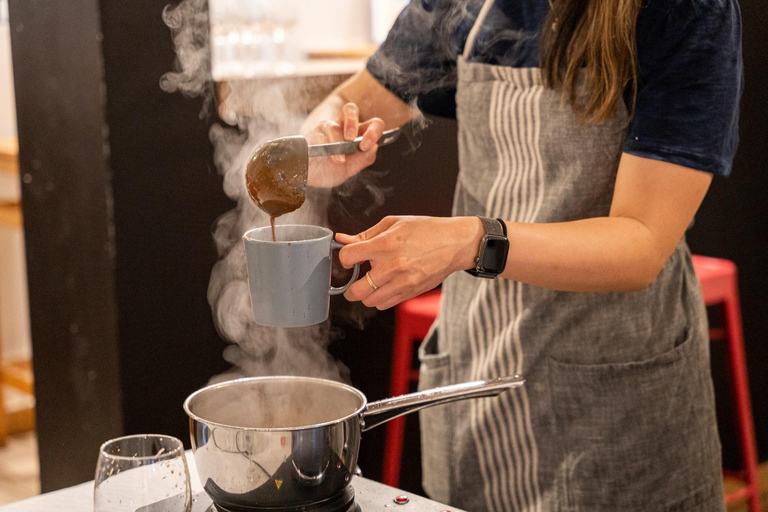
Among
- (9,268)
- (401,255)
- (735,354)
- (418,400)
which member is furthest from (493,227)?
(9,268)

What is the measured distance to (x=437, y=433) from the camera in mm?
1673

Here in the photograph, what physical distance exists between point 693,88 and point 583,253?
11.2 inches

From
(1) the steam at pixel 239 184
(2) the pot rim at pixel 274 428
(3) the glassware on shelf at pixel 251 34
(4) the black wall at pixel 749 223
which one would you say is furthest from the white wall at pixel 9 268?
(2) the pot rim at pixel 274 428

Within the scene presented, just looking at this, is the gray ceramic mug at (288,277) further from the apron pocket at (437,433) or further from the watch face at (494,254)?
the apron pocket at (437,433)

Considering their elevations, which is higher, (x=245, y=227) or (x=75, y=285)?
(x=245, y=227)

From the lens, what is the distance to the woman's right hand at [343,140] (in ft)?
4.55

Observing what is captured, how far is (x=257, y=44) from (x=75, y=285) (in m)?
2.99

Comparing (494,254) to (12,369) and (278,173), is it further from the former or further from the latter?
(12,369)

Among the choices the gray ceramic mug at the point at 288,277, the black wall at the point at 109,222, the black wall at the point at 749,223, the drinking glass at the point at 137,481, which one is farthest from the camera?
the black wall at the point at 749,223

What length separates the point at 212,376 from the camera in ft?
6.88

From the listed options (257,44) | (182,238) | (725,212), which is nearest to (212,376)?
(182,238)

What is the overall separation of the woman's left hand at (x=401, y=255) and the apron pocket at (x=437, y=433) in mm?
562

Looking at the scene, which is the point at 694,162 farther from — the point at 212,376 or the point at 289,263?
the point at 212,376

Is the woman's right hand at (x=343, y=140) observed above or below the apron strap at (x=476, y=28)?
below
